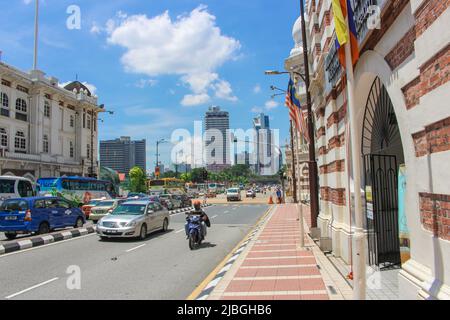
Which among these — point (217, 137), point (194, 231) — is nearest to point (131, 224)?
point (194, 231)

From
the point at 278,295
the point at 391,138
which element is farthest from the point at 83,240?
the point at 391,138

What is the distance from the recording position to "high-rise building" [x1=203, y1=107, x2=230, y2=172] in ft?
228

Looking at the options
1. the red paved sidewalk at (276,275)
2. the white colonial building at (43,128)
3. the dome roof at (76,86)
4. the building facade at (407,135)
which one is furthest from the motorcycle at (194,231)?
the dome roof at (76,86)

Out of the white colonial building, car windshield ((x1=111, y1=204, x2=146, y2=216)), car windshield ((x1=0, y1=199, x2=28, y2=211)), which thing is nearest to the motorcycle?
car windshield ((x1=111, y1=204, x2=146, y2=216))

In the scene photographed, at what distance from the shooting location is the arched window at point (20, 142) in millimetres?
39312

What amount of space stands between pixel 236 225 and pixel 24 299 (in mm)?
14665

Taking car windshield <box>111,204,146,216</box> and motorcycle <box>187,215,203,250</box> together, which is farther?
car windshield <box>111,204,146,216</box>

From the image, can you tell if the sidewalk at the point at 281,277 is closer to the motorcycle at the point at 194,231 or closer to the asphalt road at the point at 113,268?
the asphalt road at the point at 113,268

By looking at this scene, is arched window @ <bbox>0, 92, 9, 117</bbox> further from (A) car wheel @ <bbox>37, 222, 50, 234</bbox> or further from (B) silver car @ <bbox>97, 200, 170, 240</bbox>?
(B) silver car @ <bbox>97, 200, 170, 240</bbox>

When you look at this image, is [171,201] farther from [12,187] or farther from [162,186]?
[12,187]

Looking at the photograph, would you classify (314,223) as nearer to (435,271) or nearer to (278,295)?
(278,295)

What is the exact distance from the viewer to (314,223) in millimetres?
14102

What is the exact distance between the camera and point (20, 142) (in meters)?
40.0

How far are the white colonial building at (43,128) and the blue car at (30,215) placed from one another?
→ 22830 millimetres
